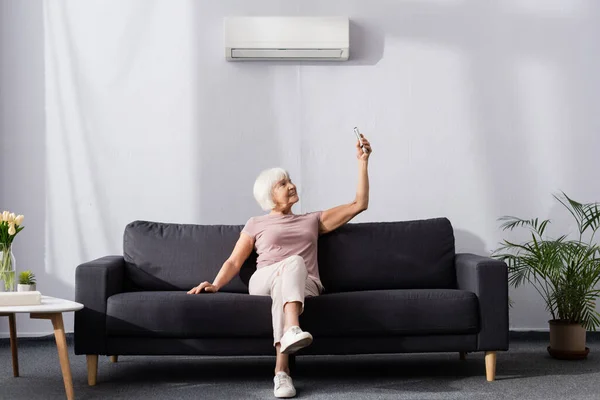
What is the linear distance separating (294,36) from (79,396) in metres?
2.46

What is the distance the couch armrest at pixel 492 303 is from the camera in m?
3.73

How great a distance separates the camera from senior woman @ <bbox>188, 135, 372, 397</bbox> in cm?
357

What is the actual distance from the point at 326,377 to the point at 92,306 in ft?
3.77

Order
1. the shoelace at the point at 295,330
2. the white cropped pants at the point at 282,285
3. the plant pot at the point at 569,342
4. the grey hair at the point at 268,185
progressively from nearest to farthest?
the shoelace at the point at 295,330 → the white cropped pants at the point at 282,285 → the grey hair at the point at 268,185 → the plant pot at the point at 569,342

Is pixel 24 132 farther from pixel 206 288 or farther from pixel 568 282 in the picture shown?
pixel 568 282


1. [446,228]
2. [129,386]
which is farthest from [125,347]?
[446,228]

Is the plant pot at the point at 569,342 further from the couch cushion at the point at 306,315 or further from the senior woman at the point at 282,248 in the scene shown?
the senior woman at the point at 282,248

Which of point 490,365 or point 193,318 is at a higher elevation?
point 193,318

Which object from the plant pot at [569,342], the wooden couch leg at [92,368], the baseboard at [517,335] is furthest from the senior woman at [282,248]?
the baseboard at [517,335]

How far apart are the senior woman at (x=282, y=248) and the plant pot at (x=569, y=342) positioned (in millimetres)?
1318

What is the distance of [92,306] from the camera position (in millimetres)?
3717

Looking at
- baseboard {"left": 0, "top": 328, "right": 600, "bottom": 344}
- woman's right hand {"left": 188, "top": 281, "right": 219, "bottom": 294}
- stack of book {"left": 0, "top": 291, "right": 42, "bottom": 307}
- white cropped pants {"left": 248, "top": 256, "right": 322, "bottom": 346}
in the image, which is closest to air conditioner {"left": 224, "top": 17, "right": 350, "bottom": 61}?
white cropped pants {"left": 248, "top": 256, "right": 322, "bottom": 346}

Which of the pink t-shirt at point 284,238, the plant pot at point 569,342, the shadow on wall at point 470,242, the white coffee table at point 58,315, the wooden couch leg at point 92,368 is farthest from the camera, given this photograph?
the shadow on wall at point 470,242

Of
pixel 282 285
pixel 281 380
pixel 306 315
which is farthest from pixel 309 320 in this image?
pixel 281 380
